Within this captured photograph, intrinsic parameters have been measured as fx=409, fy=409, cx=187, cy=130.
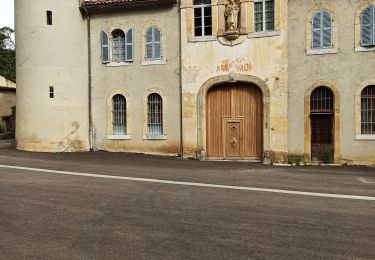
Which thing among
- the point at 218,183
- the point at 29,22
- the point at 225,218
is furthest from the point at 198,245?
the point at 29,22

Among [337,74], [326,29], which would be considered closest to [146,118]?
[337,74]

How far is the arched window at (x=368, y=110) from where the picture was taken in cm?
1583

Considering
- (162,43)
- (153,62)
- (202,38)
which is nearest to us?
→ (202,38)

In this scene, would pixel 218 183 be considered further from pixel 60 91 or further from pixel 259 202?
pixel 60 91

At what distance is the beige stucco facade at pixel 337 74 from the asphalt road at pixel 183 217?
10.9 feet

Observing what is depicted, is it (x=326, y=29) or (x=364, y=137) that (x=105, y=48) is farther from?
(x=364, y=137)

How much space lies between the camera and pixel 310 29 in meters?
16.3

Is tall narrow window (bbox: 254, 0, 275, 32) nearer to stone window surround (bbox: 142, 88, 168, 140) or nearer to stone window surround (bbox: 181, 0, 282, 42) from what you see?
stone window surround (bbox: 181, 0, 282, 42)

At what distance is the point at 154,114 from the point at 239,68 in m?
4.36

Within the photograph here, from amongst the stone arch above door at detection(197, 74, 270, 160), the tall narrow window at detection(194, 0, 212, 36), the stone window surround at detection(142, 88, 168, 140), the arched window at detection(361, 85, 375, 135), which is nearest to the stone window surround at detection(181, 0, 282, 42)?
the tall narrow window at detection(194, 0, 212, 36)

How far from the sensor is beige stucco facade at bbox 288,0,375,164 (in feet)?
51.9

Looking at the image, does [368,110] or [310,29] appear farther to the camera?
[310,29]

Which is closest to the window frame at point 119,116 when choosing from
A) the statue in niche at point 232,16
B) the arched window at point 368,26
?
the statue in niche at point 232,16

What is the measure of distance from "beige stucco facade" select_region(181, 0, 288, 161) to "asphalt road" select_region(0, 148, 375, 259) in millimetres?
4107
